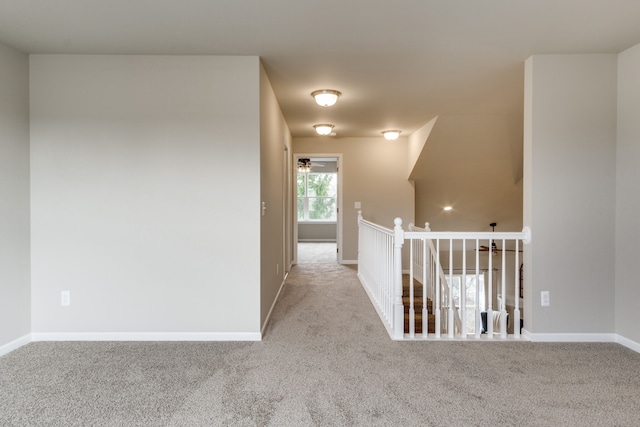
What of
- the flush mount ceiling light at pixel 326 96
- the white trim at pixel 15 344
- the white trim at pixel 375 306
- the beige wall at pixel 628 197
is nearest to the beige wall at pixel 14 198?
the white trim at pixel 15 344

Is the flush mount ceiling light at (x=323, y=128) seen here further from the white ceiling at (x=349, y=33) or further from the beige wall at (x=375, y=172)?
the white ceiling at (x=349, y=33)

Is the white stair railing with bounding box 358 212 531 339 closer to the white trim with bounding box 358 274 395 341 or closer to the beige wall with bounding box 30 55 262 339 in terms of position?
the white trim with bounding box 358 274 395 341

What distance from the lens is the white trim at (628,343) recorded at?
2.97 metres

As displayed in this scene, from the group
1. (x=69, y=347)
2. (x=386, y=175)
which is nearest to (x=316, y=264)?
(x=386, y=175)

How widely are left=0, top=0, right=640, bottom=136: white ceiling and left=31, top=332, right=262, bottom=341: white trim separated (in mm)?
2265

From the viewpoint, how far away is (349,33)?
2723mm

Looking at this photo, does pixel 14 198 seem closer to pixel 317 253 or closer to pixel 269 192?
pixel 269 192

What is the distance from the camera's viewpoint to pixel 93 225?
3180 millimetres

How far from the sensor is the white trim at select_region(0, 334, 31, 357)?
289 cm

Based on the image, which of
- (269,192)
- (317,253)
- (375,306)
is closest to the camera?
(269,192)

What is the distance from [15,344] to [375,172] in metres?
5.47

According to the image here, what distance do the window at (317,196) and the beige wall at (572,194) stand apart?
8.25 m

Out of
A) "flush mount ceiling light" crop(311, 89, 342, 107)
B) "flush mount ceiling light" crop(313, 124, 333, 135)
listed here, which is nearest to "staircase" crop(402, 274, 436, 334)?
"flush mount ceiling light" crop(313, 124, 333, 135)

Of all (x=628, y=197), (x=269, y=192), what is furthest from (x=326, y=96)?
(x=628, y=197)
